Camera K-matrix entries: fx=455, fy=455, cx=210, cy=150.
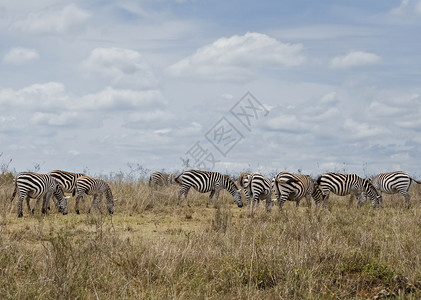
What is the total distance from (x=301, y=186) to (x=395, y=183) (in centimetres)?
564

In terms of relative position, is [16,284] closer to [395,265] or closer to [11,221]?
[395,265]

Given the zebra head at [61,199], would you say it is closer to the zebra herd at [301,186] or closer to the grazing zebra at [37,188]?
the grazing zebra at [37,188]

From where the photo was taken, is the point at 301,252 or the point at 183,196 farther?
the point at 183,196

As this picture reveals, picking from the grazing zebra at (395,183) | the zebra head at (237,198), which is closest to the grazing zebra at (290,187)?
the zebra head at (237,198)

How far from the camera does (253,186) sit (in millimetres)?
13906

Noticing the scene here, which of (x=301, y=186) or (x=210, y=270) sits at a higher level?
(x=301, y=186)

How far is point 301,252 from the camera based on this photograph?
5867mm

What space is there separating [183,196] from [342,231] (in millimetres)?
10493

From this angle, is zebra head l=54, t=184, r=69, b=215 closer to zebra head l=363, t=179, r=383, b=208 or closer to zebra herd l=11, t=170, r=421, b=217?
zebra herd l=11, t=170, r=421, b=217

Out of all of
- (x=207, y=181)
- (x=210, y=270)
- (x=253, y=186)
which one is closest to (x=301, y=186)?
(x=253, y=186)

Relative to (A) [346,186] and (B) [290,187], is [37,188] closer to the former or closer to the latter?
(B) [290,187]

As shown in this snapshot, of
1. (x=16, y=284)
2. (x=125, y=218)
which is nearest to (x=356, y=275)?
(x=16, y=284)

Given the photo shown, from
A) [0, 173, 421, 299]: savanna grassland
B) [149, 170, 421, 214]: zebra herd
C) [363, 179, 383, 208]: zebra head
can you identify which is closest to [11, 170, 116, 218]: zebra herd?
[149, 170, 421, 214]: zebra herd

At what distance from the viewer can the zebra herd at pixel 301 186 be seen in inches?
529
